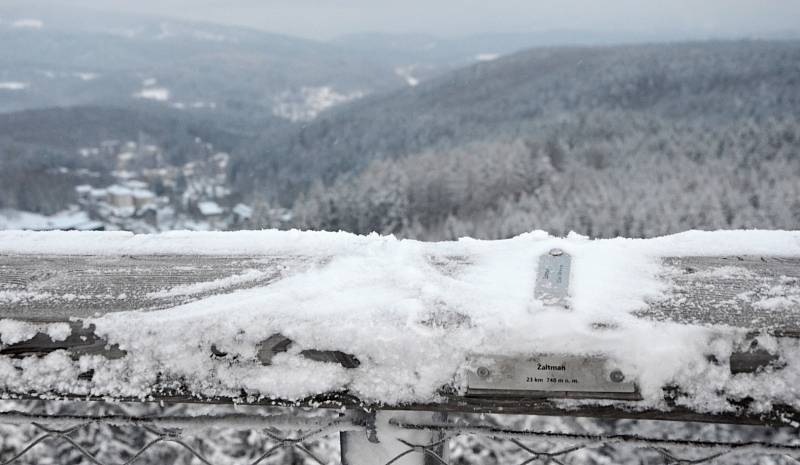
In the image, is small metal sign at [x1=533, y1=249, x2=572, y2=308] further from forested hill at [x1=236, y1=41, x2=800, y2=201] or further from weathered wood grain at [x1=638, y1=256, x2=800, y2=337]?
forested hill at [x1=236, y1=41, x2=800, y2=201]

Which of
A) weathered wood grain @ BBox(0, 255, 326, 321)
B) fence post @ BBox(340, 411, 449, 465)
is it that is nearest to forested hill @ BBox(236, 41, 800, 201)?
weathered wood grain @ BBox(0, 255, 326, 321)

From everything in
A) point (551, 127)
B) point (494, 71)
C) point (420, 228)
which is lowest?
point (420, 228)

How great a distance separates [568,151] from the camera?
43.4m

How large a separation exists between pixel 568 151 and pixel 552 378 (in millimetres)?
44841

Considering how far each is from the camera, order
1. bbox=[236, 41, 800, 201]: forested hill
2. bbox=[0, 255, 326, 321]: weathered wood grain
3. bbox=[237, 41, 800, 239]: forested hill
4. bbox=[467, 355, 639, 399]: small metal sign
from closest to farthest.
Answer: bbox=[467, 355, 639, 399]: small metal sign, bbox=[0, 255, 326, 321]: weathered wood grain, bbox=[237, 41, 800, 239]: forested hill, bbox=[236, 41, 800, 201]: forested hill

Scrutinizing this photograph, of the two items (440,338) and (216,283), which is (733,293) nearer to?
(440,338)

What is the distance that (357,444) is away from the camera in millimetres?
758

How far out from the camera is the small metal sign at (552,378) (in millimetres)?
654

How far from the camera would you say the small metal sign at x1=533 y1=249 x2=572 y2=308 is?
0.74 meters

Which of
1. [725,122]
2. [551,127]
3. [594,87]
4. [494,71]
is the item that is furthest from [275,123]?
[725,122]

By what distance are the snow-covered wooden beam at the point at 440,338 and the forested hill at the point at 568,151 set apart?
25.2 meters

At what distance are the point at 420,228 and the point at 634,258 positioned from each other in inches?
1205

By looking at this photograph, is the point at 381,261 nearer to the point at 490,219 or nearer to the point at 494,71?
the point at 490,219

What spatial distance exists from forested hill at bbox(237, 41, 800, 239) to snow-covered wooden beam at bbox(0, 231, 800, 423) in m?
25.2
